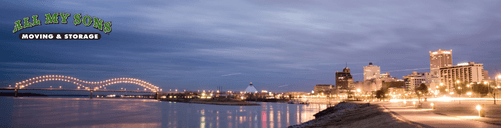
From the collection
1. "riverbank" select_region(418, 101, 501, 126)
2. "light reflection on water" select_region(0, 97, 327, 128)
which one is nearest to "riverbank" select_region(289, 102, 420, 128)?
"riverbank" select_region(418, 101, 501, 126)

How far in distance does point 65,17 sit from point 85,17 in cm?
187

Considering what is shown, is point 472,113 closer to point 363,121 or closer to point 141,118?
point 363,121

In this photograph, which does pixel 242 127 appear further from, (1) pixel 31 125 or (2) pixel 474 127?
(2) pixel 474 127

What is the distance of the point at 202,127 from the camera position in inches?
1874

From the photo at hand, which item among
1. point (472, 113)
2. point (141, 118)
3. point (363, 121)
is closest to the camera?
point (472, 113)

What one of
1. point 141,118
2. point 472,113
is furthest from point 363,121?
point 141,118

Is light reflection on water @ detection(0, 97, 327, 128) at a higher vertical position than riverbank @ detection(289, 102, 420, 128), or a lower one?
lower

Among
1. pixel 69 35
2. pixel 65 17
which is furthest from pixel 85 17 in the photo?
pixel 69 35

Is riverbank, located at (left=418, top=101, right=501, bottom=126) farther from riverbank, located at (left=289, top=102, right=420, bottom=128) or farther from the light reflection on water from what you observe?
the light reflection on water

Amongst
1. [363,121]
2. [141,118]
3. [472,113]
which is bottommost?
[141,118]

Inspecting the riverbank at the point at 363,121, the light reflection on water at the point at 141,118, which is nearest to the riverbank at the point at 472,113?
the riverbank at the point at 363,121

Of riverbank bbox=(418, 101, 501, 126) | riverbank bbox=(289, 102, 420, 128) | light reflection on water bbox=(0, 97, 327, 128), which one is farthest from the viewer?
light reflection on water bbox=(0, 97, 327, 128)

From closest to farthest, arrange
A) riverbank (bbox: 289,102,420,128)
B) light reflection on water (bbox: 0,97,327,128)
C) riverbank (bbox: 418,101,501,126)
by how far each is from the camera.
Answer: riverbank (bbox: 289,102,420,128)
riverbank (bbox: 418,101,501,126)
light reflection on water (bbox: 0,97,327,128)

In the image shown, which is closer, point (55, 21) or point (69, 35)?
point (69, 35)
